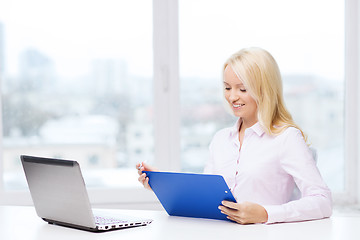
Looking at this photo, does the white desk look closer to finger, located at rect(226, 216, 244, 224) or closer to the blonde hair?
finger, located at rect(226, 216, 244, 224)

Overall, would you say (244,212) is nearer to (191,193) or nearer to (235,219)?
(235,219)

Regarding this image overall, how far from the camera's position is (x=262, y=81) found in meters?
2.15

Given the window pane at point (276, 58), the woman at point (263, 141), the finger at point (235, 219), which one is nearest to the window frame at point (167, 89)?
the window pane at point (276, 58)

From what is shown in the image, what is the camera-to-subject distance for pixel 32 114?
335 cm

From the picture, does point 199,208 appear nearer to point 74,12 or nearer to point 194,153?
point 194,153

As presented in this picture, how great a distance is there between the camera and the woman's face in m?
2.19

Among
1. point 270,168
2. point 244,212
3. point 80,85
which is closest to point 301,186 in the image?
point 270,168

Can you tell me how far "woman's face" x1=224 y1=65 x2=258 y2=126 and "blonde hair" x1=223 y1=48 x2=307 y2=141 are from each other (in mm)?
26

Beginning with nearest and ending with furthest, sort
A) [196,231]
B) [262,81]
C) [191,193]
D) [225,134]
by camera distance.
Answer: [196,231] < [191,193] < [262,81] < [225,134]

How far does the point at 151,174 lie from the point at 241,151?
1.58 ft

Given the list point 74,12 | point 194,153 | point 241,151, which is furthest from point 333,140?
point 74,12

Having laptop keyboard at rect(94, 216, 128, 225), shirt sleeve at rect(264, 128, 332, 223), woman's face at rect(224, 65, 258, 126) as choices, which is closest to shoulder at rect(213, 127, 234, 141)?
woman's face at rect(224, 65, 258, 126)

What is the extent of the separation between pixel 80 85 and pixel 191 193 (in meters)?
1.70

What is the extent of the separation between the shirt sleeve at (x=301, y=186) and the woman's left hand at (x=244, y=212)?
27 millimetres
